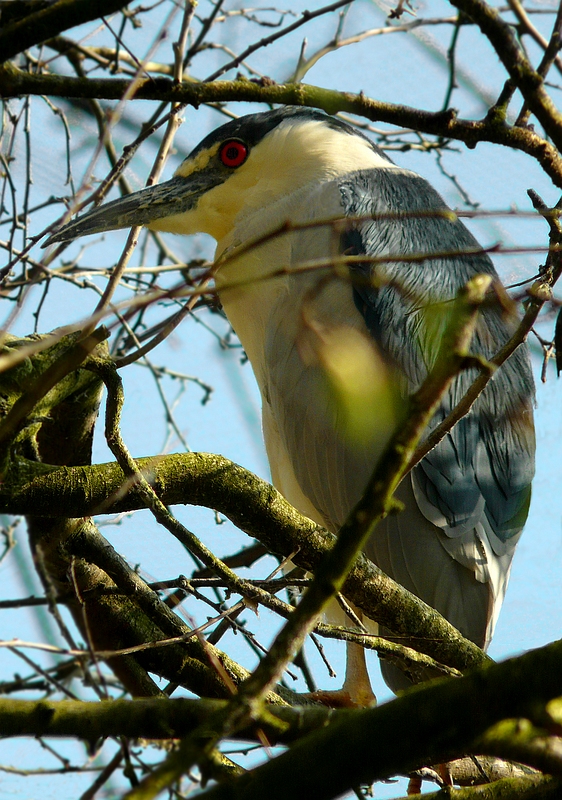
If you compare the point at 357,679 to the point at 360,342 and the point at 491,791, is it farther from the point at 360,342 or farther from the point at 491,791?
the point at 491,791

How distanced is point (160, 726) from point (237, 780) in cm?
18

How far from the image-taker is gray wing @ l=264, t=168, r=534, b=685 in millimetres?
2480

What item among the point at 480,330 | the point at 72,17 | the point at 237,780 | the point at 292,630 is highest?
the point at 480,330

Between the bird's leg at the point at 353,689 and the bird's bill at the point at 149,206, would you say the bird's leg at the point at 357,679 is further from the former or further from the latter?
the bird's bill at the point at 149,206

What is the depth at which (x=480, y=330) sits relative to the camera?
271 cm

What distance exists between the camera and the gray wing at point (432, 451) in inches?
97.7

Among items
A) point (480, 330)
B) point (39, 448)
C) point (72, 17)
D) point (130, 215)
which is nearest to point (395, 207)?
point (480, 330)

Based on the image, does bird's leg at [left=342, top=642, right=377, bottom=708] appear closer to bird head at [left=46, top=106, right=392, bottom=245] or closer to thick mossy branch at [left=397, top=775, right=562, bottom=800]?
thick mossy branch at [left=397, top=775, right=562, bottom=800]

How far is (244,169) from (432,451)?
122cm

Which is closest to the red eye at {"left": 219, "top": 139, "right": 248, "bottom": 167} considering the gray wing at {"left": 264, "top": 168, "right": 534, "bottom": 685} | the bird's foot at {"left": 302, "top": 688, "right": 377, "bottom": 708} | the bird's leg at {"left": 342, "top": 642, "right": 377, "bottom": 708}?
the gray wing at {"left": 264, "top": 168, "right": 534, "bottom": 685}

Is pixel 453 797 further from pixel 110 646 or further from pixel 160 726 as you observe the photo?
pixel 110 646

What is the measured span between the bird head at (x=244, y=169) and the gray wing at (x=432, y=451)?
0.22 m

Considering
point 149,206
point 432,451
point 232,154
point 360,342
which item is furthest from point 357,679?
point 232,154

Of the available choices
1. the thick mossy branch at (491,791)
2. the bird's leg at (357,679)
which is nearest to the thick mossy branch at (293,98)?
the thick mossy branch at (491,791)
